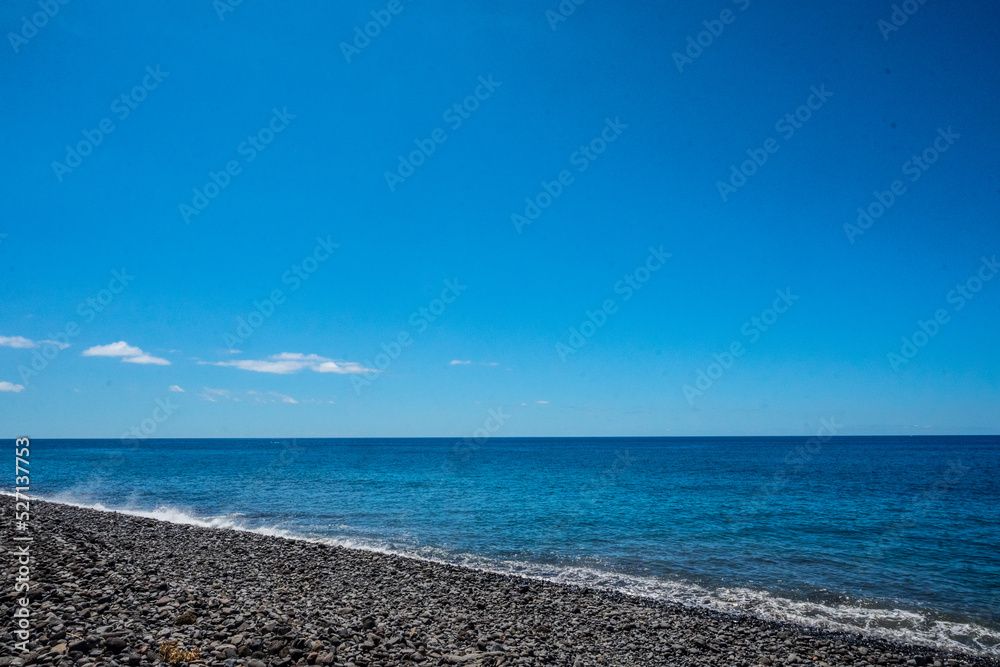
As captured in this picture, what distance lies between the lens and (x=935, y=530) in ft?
85.5

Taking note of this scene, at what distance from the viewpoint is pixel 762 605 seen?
1509 centimetres

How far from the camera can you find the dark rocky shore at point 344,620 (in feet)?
28.3

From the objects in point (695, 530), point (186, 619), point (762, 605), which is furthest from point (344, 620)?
point (695, 530)

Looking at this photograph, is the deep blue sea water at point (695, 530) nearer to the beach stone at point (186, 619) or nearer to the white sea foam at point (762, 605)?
the white sea foam at point (762, 605)

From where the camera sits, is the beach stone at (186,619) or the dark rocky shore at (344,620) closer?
the dark rocky shore at (344,620)

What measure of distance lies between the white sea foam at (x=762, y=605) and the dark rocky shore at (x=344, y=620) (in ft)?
3.11

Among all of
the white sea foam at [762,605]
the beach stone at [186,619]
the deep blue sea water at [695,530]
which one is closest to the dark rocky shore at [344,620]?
the beach stone at [186,619]

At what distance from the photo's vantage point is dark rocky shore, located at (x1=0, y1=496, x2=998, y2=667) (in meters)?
8.63

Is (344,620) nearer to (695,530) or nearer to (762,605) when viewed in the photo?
(762,605)

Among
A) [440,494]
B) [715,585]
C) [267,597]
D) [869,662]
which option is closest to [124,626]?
[267,597]

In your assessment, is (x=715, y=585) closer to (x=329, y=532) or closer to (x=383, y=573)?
(x=383, y=573)

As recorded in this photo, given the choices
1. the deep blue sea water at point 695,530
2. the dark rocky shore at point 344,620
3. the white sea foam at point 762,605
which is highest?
Result: the dark rocky shore at point 344,620

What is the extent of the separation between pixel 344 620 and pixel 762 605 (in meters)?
11.6

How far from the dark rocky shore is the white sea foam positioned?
95cm
